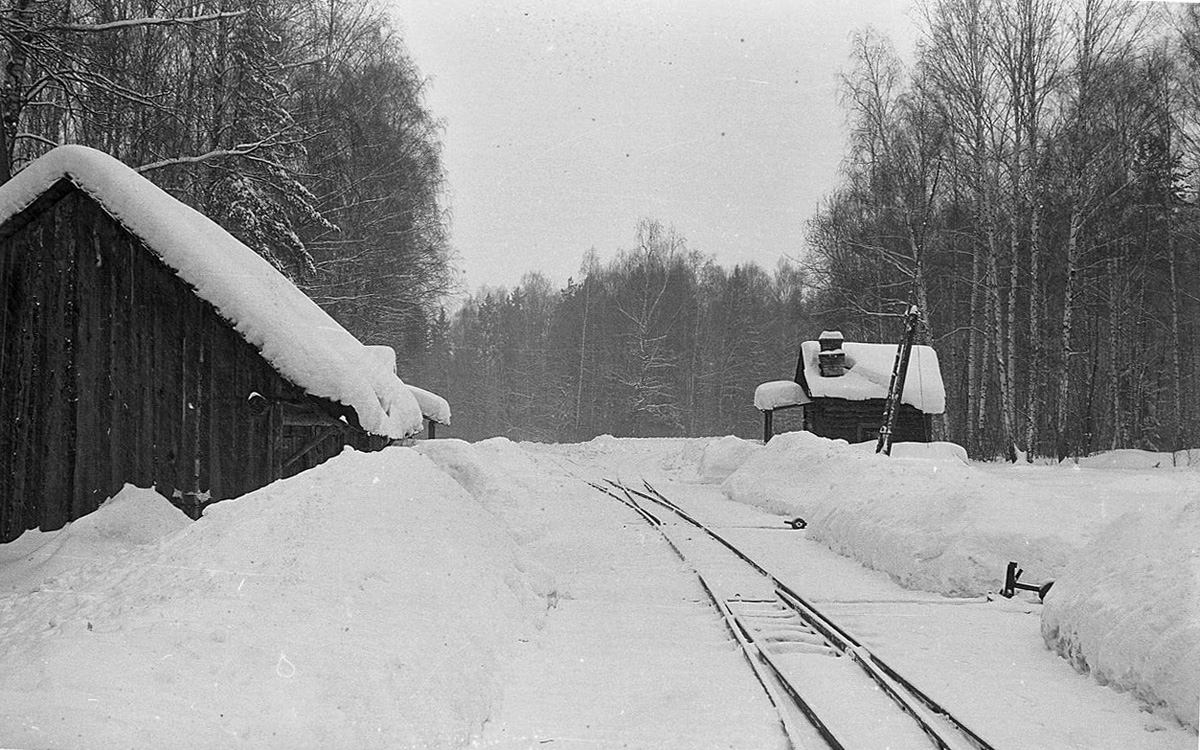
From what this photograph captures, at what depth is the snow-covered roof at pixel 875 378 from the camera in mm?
27266

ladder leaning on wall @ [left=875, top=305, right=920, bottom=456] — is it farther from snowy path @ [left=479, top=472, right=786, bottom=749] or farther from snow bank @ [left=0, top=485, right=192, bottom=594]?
snow bank @ [left=0, top=485, right=192, bottom=594]

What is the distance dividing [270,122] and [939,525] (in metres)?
16.3

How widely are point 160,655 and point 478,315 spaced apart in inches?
2788

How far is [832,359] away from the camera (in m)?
28.5

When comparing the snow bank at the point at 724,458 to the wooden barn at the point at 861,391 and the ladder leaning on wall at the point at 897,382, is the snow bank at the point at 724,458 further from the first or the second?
the ladder leaning on wall at the point at 897,382

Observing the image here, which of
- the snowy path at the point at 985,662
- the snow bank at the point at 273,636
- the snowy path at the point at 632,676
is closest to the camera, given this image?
the snow bank at the point at 273,636

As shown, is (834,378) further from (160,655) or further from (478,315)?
(478,315)

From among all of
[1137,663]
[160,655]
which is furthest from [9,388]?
[1137,663]

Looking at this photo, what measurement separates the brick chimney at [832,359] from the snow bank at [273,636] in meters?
23.3

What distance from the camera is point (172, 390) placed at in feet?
31.5

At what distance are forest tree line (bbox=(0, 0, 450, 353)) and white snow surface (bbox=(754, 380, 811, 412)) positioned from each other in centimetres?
1212

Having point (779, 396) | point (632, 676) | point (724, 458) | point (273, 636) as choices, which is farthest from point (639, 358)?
point (273, 636)

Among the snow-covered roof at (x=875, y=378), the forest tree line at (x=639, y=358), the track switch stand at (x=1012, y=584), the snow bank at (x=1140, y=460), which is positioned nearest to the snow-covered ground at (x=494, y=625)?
the track switch stand at (x=1012, y=584)

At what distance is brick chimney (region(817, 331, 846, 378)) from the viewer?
1120 inches
